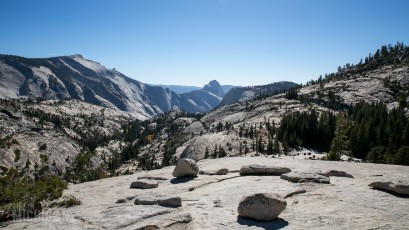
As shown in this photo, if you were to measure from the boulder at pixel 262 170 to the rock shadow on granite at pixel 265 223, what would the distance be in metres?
13.3

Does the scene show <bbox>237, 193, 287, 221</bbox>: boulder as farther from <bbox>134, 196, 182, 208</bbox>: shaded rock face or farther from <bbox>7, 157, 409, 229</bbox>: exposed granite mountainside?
<bbox>134, 196, 182, 208</bbox>: shaded rock face

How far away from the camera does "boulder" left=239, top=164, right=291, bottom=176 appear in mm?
32500

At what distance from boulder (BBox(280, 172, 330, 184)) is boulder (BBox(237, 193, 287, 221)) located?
9296 mm

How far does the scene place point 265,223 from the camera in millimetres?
19078

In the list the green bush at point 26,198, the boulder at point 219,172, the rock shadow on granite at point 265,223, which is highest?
the boulder at point 219,172

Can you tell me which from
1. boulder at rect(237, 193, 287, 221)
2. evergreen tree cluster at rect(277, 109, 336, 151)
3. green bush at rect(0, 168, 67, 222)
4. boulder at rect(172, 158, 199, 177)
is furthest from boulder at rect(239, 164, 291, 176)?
evergreen tree cluster at rect(277, 109, 336, 151)

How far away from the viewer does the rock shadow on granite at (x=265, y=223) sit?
18.5m

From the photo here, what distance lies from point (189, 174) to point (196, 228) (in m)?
16.1

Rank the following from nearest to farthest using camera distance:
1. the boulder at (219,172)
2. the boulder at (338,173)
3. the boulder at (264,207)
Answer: the boulder at (264,207) → the boulder at (338,173) → the boulder at (219,172)

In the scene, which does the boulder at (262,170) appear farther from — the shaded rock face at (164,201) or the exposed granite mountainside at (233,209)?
the shaded rock face at (164,201)

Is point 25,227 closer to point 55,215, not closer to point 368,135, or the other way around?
point 55,215

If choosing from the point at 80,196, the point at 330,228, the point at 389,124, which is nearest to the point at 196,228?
the point at 330,228

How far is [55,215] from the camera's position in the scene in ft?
77.9

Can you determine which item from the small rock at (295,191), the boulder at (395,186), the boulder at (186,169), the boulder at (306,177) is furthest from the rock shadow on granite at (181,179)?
the boulder at (395,186)
